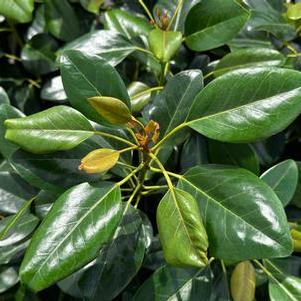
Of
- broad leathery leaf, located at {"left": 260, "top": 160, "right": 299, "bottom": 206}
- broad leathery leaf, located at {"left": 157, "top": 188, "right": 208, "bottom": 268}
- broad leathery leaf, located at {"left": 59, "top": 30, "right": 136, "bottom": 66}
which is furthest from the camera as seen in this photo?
broad leathery leaf, located at {"left": 59, "top": 30, "right": 136, "bottom": 66}

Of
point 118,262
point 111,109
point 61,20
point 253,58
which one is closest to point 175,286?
point 118,262

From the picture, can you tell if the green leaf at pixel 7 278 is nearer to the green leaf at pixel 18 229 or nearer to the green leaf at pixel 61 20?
the green leaf at pixel 18 229

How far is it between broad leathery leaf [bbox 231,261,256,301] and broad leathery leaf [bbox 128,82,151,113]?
1.24 ft

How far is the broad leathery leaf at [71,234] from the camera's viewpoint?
0.74 metres

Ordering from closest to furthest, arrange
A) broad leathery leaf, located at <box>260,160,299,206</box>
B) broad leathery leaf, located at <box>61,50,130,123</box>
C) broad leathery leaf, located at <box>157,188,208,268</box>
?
broad leathery leaf, located at <box>157,188,208,268</box>
broad leathery leaf, located at <box>61,50,130,123</box>
broad leathery leaf, located at <box>260,160,299,206</box>

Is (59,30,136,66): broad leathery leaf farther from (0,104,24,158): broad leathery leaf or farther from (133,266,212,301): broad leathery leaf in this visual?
(133,266,212,301): broad leathery leaf

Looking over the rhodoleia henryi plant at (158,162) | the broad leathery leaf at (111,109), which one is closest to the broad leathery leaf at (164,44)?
the rhodoleia henryi plant at (158,162)

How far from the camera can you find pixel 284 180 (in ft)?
3.26

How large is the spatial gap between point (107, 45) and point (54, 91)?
204 mm

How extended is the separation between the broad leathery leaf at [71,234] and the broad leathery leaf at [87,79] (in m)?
0.14

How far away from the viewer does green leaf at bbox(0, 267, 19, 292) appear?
1076 mm

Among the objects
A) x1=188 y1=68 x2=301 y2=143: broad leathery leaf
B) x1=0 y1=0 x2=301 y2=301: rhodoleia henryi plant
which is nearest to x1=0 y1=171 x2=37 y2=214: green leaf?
x1=0 y1=0 x2=301 y2=301: rhodoleia henryi plant

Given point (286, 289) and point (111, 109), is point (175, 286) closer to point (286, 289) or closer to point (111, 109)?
point (286, 289)

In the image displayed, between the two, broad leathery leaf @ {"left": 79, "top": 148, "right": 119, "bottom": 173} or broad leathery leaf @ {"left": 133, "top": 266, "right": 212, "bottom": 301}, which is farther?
broad leathery leaf @ {"left": 133, "top": 266, "right": 212, "bottom": 301}
